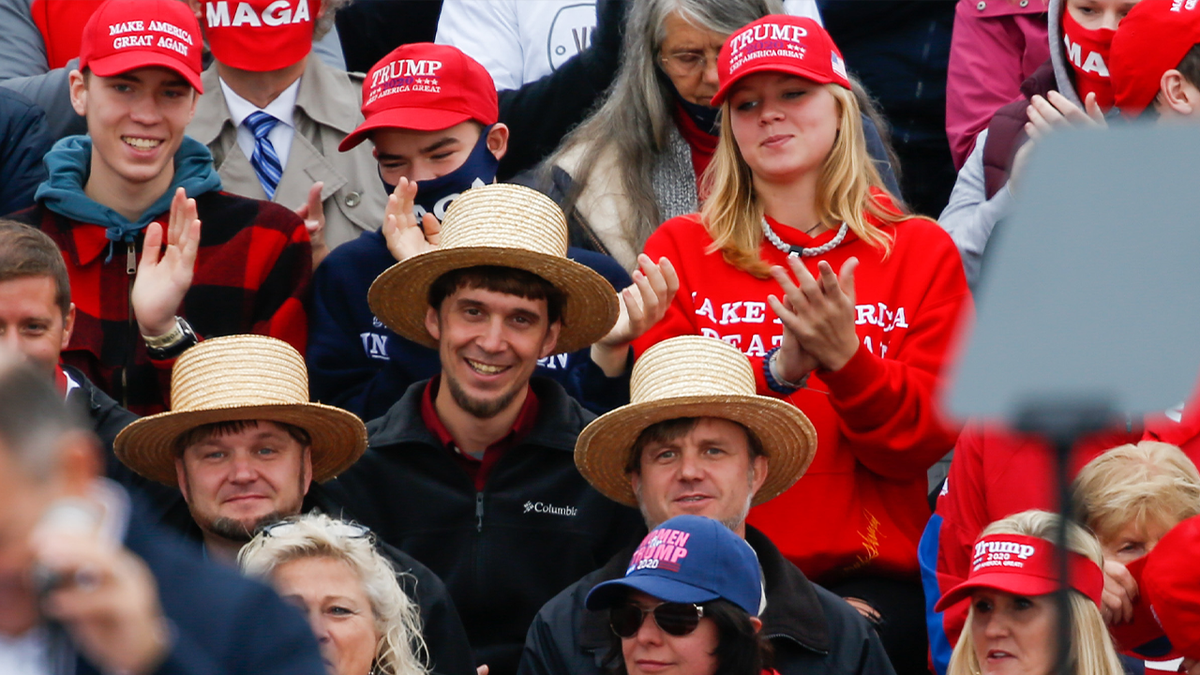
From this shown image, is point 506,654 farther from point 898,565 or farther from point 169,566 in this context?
point 169,566

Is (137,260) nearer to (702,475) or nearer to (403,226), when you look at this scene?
(403,226)

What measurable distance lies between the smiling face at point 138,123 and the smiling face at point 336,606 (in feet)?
6.27

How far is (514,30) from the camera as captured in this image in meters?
7.30

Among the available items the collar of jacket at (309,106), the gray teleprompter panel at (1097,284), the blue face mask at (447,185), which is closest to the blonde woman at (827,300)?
the blue face mask at (447,185)

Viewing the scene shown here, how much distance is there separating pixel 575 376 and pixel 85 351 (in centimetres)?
172

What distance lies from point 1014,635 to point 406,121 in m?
2.91

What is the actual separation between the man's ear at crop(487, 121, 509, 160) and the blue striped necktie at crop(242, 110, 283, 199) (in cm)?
84

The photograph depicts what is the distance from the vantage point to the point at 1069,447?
133cm

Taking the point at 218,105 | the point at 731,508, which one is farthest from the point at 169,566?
Result: the point at 218,105

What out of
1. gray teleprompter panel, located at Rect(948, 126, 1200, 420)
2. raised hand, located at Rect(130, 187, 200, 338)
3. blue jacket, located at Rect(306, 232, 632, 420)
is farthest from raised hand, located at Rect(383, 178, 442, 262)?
gray teleprompter panel, located at Rect(948, 126, 1200, 420)

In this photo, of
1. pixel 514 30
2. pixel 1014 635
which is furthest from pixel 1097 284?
pixel 514 30

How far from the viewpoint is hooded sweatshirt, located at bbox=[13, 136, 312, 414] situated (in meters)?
5.64

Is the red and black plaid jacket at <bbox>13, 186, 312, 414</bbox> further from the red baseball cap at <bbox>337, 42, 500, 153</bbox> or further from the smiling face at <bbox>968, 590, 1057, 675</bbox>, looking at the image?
the smiling face at <bbox>968, 590, 1057, 675</bbox>

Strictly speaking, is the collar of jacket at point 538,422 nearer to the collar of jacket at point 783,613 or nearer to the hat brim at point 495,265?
the hat brim at point 495,265
